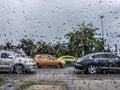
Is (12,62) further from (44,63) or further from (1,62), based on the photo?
(44,63)

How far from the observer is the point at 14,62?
29453 millimetres

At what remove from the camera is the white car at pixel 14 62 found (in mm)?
29047

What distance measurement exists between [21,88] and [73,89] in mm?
2155

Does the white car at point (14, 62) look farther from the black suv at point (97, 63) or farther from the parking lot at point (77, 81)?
the parking lot at point (77, 81)

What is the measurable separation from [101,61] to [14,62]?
613cm

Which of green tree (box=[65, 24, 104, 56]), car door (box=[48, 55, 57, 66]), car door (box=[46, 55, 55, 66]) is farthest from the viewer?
car door (box=[48, 55, 57, 66])

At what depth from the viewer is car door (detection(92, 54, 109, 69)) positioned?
29.2m

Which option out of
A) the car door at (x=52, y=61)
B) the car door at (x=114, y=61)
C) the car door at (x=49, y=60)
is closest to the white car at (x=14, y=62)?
the car door at (x=114, y=61)

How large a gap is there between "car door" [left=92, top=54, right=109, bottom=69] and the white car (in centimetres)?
453

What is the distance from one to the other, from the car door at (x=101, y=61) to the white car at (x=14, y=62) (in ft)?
14.9

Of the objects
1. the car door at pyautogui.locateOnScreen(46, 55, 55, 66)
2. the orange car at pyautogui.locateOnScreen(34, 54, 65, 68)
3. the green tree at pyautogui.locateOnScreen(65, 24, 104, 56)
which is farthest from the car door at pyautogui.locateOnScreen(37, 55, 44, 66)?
the green tree at pyautogui.locateOnScreen(65, 24, 104, 56)

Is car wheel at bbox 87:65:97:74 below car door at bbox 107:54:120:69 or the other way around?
below

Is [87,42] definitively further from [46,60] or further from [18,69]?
[46,60]

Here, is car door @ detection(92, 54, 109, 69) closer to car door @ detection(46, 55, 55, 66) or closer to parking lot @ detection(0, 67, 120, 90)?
parking lot @ detection(0, 67, 120, 90)
